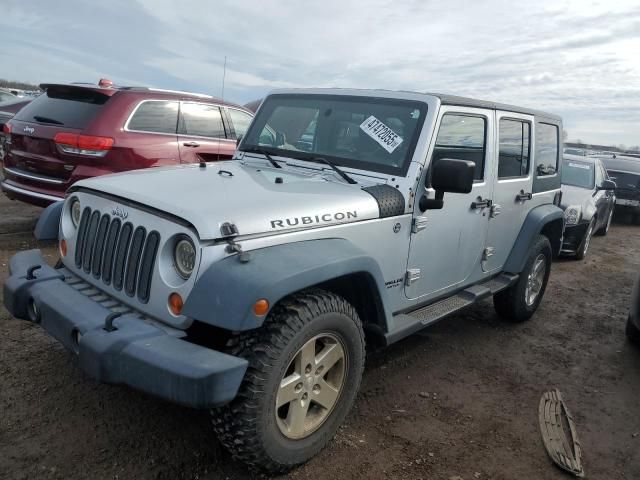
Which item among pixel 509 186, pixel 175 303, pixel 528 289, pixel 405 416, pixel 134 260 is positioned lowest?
pixel 405 416

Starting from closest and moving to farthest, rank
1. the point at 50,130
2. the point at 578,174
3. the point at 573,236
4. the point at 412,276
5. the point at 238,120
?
the point at 412,276
the point at 50,130
the point at 238,120
the point at 573,236
the point at 578,174

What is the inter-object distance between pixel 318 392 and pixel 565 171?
8182 mm

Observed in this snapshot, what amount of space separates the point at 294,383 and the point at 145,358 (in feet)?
2.48

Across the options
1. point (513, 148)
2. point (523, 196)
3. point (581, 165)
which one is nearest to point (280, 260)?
point (513, 148)

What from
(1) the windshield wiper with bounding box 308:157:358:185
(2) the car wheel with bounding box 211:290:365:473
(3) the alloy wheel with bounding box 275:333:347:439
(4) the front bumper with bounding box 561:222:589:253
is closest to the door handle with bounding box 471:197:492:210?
(1) the windshield wiper with bounding box 308:157:358:185

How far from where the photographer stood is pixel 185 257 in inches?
95.8

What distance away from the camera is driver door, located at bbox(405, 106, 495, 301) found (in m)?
3.41

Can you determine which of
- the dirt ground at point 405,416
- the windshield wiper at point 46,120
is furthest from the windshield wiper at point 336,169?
the windshield wiper at point 46,120

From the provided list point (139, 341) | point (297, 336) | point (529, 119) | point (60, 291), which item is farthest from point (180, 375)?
point (529, 119)

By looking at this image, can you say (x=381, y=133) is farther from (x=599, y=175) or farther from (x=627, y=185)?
(x=627, y=185)

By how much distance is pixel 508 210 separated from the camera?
14.6ft

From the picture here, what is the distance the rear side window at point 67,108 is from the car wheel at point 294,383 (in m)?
4.41

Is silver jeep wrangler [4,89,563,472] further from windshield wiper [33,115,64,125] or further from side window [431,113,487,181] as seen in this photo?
windshield wiper [33,115,64,125]

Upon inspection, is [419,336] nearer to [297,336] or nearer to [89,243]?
[297,336]
